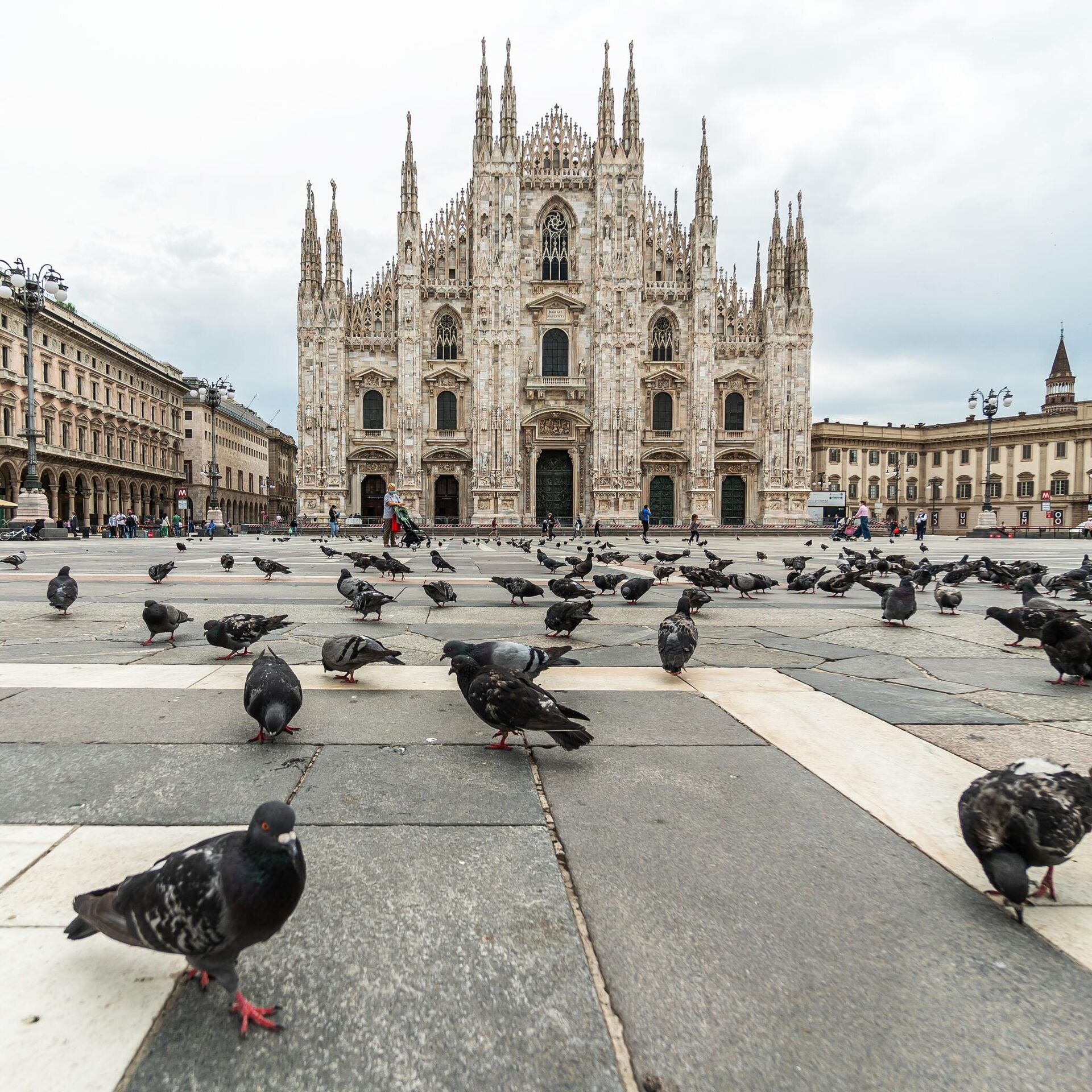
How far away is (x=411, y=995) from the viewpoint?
1.60m

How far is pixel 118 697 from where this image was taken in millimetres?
3994

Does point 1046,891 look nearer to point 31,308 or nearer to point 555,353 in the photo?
point 31,308

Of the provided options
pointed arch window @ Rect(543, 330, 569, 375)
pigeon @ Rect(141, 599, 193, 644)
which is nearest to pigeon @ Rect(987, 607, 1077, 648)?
pigeon @ Rect(141, 599, 193, 644)

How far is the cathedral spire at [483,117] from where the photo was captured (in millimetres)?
39312

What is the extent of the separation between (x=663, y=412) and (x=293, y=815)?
1678 inches

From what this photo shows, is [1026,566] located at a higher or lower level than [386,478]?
lower

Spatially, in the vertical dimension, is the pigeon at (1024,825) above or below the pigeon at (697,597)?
below

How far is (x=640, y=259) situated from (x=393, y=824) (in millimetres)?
42714

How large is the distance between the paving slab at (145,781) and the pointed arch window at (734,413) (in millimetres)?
42840

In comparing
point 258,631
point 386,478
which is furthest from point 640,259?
point 258,631

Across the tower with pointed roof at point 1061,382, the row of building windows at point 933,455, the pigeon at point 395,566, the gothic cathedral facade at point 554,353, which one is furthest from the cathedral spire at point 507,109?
the tower with pointed roof at point 1061,382

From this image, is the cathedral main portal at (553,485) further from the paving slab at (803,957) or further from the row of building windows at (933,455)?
the row of building windows at (933,455)

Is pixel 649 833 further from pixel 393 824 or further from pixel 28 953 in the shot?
pixel 28 953

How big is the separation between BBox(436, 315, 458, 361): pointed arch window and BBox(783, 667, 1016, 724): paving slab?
1548 inches
